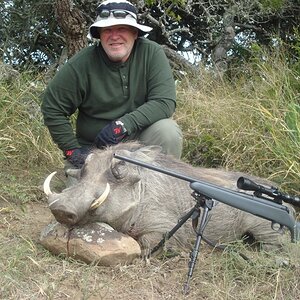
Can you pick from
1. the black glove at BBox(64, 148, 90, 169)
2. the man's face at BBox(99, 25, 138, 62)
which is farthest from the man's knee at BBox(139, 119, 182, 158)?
the man's face at BBox(99, 25, 138, 62)

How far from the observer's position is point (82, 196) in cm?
368

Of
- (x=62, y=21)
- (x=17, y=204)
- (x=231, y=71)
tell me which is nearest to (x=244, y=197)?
(x=17, y=204)

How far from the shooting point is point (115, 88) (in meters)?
4.73

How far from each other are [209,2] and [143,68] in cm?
368

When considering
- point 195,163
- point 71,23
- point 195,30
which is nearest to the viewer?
point 195,163

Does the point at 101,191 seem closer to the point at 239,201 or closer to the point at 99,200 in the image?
the point at 99,200

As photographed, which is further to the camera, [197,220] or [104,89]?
[104,89]

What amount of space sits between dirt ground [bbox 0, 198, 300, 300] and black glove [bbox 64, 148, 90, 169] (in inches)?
32.4

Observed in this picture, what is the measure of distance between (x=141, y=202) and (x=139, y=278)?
0.63 m

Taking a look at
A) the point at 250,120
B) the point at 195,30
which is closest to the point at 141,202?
the point at 250,120

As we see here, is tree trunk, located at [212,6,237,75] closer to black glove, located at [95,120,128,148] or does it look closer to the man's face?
the man's face

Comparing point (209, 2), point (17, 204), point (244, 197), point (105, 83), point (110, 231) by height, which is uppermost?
point (209, 2)

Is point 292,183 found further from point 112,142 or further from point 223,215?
point 112,142

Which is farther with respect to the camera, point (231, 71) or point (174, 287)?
point (231, 71)
